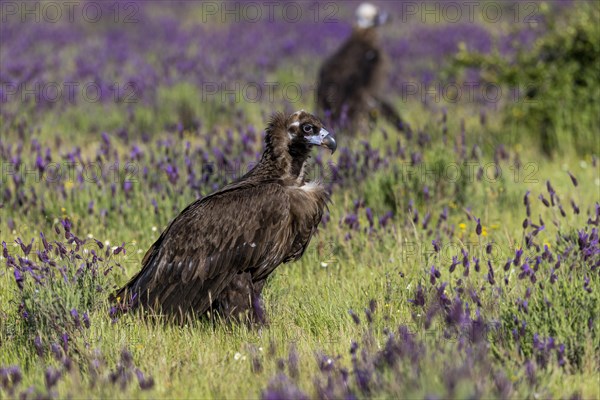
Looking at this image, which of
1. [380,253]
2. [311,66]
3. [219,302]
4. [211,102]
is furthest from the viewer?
[311,66]

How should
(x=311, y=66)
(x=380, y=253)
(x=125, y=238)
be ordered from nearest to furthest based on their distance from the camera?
(x=380, y=253) → (x=125, y=238) → (x=311, y=66)

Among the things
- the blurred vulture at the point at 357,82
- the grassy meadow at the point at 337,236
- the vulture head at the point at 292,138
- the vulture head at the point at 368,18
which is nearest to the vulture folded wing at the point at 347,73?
the blurred vulture at the point at 357,82

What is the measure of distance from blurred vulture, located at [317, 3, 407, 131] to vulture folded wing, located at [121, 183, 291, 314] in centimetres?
509

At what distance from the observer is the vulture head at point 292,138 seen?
17.7ft

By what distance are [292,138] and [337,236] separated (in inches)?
43.0

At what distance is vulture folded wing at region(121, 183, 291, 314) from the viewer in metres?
5.08

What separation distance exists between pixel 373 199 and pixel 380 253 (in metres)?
1.15

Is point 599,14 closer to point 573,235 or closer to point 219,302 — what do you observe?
point 573,235

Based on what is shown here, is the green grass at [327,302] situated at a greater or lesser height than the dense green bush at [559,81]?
lesser

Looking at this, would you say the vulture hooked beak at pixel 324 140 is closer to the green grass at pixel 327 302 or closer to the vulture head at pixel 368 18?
the green grass at pixel 327 302

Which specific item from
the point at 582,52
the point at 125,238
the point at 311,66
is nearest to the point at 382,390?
the point at 125,238

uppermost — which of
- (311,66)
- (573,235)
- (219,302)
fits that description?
(311,66)

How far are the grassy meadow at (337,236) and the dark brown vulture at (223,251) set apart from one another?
163mm

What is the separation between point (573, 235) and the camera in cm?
549
